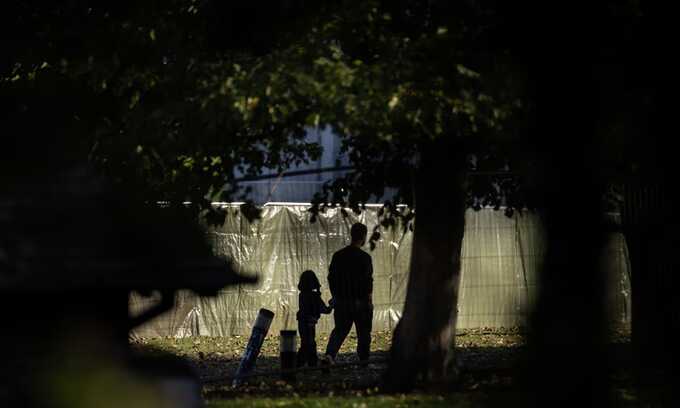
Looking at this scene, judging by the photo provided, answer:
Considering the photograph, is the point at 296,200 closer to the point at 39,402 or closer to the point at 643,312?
the point at 643,312

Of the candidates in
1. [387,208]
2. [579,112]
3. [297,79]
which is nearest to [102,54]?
[297,79]

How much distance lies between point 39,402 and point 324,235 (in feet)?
50.8

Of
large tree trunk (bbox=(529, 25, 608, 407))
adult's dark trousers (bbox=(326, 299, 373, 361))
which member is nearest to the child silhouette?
adult's dark trousers (bbox=(326, 299, 373, 361))

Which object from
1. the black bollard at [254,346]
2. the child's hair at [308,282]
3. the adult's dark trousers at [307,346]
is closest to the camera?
the black bollard at [254,346]

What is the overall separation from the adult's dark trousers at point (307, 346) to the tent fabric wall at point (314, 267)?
3.44 meters

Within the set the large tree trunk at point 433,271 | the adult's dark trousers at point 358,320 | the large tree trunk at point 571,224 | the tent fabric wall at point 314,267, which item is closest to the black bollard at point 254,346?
the large tree trunk at point 433,271

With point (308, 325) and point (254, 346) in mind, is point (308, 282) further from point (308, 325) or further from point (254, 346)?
point (254, 346)

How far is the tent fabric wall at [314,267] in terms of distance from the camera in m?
21.6

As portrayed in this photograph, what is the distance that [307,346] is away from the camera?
17.0m

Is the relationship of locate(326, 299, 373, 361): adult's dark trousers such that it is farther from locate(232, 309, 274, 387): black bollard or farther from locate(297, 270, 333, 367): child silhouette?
locate(232, 309, 274, 387): black bollard

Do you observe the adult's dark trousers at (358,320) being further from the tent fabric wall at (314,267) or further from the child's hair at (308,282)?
the tent fabric wall at (314,267)

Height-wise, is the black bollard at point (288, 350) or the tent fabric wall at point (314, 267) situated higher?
the tent fabric wall at point (314, 267)

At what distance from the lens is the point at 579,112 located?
6516 mm

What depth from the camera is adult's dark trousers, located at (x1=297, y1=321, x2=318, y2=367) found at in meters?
16.9
